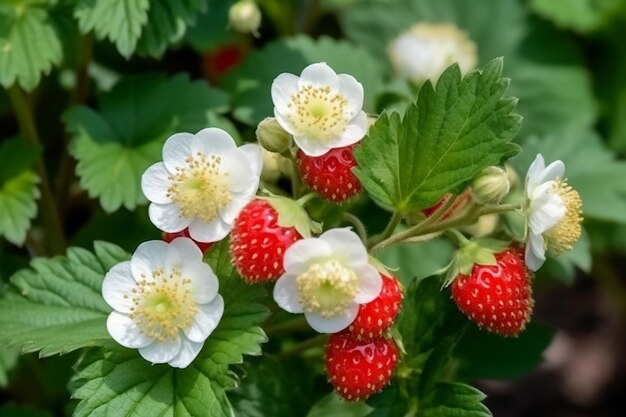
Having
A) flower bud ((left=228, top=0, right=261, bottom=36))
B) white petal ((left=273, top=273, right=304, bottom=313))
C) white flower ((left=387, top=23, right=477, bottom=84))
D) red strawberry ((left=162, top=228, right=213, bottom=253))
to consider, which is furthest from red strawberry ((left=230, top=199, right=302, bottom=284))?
white flower ((left=387, top=23, right=477, bottom=84))

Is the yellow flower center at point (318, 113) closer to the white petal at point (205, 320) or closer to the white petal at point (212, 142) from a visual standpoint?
the white petal at point (212, 142)

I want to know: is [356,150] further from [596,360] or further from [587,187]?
[596,360]

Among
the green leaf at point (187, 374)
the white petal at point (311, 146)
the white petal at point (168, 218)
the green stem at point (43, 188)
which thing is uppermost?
the white petal at point (311, 146)

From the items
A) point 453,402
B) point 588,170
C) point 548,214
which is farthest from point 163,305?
point 588,170

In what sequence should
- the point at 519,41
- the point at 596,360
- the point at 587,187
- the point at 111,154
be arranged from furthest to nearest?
the point at 596,360, the point at 519,41, the point at 587,187, the point at 111,154

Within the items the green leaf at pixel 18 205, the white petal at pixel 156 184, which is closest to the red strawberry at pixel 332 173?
the white petal at pixel 156 184

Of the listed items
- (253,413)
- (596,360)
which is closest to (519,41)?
(596,360)

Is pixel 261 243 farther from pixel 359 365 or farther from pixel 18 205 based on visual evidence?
pixel 18 205
